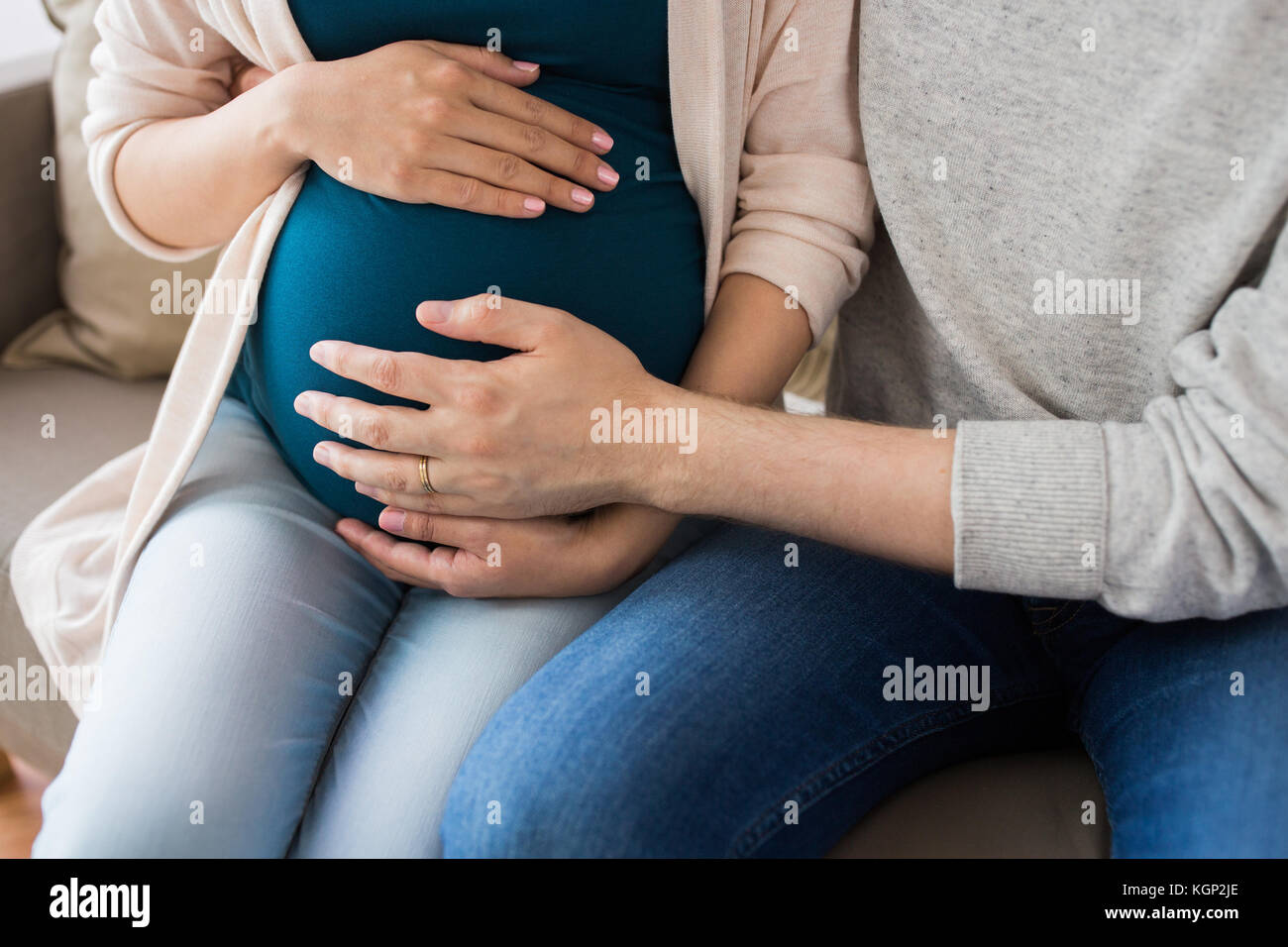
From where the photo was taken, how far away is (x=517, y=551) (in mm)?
850

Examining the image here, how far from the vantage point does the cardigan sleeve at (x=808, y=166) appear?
36.4 inches

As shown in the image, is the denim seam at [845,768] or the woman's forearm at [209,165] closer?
the denim seam at [845,768]

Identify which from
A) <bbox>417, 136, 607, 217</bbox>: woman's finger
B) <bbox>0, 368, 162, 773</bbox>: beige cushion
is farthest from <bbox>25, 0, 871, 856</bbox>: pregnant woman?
<bbox>0, 368, 162, 773</bbox>: beige cushion

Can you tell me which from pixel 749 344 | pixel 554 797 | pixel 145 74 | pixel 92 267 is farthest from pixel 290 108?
pixel 92 267

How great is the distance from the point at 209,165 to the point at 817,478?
1.99 ft

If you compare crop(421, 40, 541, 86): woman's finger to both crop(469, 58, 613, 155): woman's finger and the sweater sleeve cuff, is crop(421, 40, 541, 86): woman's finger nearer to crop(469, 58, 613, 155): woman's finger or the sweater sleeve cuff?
crop(469, 58, 613, 155): woman's finger

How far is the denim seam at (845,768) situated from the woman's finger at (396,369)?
1.30ft

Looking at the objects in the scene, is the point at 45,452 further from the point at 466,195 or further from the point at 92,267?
the point at 466,195

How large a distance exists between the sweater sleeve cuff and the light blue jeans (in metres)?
0.34

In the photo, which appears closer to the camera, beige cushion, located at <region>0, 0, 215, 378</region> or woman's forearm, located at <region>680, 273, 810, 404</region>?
woman's forearm, located at <region>680, 273, 810, 404</region>

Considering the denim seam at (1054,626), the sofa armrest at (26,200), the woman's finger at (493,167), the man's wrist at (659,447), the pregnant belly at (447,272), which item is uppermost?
the sofa armrest at (26,200)

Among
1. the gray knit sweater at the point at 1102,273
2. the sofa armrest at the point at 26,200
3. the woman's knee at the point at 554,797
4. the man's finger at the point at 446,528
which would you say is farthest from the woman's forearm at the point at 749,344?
the sofa armrest at the point at 26,200

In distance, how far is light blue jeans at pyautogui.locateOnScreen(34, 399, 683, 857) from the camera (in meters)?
0.74

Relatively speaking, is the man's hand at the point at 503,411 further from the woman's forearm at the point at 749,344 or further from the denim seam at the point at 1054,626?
the denim seam at the point at 1054,626
